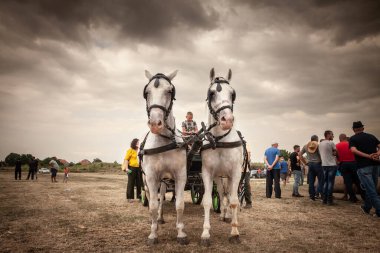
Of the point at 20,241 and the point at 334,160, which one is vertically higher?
the point at 334,160

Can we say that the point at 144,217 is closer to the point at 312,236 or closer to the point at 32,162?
the point at 312,236

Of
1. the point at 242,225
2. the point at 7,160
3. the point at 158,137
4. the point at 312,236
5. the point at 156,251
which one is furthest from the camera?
the point at 7,160

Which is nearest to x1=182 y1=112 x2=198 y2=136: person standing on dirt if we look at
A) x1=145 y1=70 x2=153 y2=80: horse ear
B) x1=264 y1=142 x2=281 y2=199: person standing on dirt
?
x1=145 y1=70 x2=153 y2=80: horse ear

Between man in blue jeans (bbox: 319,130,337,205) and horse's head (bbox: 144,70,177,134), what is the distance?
783 centimetres

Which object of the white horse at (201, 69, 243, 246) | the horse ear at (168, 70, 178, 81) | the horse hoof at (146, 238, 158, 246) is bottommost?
→ the horse hoof at (146, 238, 158, 246)

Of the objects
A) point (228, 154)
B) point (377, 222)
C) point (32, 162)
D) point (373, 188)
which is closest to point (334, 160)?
point (373, 188)

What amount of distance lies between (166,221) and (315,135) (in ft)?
26.6

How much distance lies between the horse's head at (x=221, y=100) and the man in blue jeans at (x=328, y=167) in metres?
6.88

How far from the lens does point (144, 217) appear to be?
24.1ft

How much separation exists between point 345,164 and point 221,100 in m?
7.82

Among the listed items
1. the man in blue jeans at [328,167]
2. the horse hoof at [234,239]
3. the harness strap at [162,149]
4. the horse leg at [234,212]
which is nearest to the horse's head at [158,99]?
the harness strap at [162,149]

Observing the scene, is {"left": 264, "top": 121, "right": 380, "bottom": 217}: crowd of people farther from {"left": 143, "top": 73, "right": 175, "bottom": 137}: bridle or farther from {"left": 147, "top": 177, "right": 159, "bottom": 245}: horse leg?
{"left": 147, "top": 177, "right": 159, "bottom": 245}: horse leg

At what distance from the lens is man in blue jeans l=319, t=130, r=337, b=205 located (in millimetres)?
9547

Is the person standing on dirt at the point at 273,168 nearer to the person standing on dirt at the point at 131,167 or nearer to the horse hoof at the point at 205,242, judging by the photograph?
the person standing on dirt at the point at 131,167
